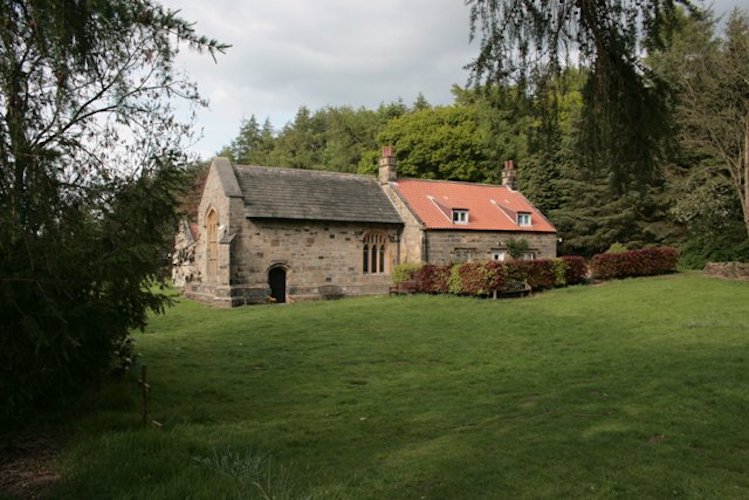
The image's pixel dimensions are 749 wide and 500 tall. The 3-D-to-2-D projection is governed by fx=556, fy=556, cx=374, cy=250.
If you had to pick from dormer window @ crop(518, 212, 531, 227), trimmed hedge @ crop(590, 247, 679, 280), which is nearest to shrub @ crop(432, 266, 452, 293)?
trimmed hedge @ crop(590, 247, 679, 280)

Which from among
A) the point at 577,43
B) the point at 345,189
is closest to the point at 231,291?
the point at 345,189

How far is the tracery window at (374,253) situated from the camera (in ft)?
94.3

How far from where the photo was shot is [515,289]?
78.0ft

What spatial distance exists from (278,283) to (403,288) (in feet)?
19.6

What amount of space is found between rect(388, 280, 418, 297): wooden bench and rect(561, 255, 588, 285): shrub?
700cm

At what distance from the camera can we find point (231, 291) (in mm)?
24250

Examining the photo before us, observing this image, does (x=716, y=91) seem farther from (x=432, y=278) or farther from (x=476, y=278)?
(x=432, y=278)

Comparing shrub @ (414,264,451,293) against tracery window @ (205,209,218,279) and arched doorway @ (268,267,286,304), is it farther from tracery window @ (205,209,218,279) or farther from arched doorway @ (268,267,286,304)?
tracery window @ (205,209,218,279)

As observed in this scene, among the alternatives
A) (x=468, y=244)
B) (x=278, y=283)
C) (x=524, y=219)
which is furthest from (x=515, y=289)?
(x=278, y=283)

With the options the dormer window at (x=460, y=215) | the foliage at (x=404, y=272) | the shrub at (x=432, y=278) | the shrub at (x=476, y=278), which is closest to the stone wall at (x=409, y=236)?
the foliage at (x=404, y=272)

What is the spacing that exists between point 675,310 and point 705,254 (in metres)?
17.5

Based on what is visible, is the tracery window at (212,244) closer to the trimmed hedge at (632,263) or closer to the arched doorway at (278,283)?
the arched doorway at (278,283)

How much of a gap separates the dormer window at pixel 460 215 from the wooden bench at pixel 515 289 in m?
6.88

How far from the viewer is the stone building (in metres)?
25.4
